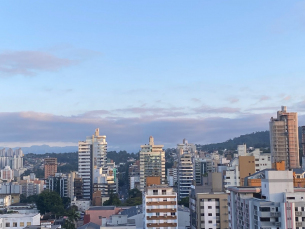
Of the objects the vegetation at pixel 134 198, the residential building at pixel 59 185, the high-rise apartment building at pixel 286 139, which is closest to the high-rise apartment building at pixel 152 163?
the vegetation at pixel 134 198

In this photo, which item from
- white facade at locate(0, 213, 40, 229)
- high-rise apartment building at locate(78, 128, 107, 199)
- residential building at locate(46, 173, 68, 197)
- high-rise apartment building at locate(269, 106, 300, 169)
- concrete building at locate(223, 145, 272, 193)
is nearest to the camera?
white facade at locate(0, 213, 40, 229)

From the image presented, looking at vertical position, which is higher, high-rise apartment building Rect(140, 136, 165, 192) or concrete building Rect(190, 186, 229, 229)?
high-rise apartment building Rect(140, 136, 165, 192)

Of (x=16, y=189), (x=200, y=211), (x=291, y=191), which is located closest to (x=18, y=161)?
(x=16, y=189)

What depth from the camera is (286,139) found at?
71.5 metres

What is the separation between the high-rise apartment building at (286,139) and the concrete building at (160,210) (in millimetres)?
37419

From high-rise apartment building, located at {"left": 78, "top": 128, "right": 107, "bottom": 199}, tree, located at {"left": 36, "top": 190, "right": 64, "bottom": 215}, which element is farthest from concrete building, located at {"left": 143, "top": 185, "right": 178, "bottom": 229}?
high-rise apartment building, located at {"left": 78, "top": 128, "right": 107, "bottom": 199}

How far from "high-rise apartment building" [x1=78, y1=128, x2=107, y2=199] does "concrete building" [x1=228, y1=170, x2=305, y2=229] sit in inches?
2260

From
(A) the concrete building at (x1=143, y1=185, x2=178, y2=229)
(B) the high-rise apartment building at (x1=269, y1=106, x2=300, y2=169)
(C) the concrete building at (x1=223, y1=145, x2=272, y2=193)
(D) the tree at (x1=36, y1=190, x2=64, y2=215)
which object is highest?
(B) the high-rise apartment building at (x1=269, y1=106, x2=300, y2=169)

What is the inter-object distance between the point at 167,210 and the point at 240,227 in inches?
298

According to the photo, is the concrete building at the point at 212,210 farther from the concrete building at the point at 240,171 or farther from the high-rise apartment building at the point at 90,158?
the high-rise apartment building at the point at 90,158

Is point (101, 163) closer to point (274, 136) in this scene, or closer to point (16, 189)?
point (16, 189)

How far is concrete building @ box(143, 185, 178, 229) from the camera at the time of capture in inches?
1470

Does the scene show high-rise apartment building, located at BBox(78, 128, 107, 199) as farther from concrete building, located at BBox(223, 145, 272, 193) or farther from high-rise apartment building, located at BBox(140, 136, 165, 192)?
concrete building, located at BBox(223, 145, 272, 193)

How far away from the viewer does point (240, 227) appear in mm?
31953
